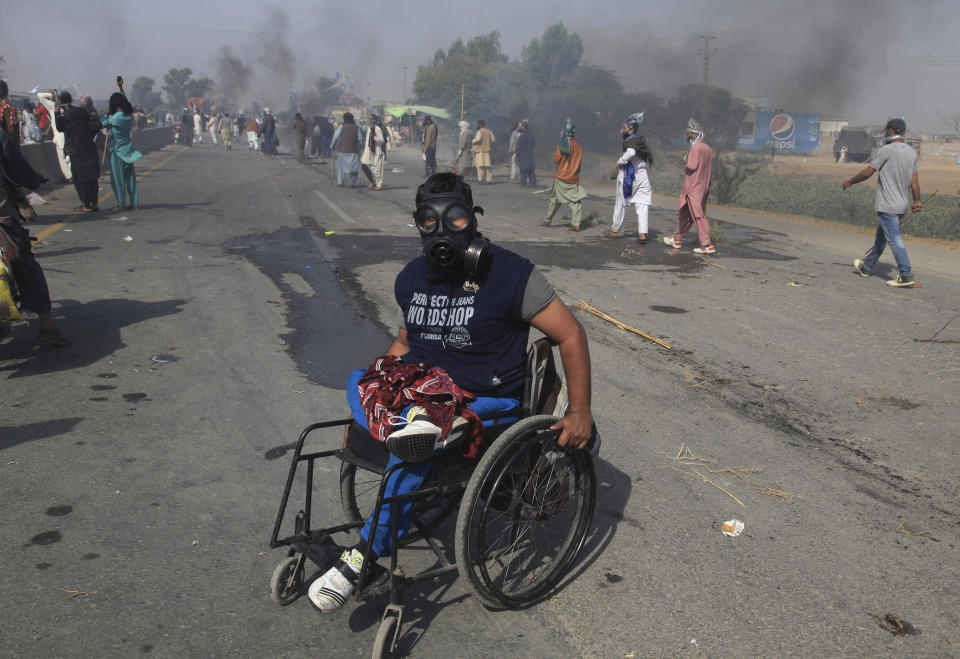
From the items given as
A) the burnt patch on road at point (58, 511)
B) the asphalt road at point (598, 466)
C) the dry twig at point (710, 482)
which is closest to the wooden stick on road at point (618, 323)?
the asphalt road at point (598, 466)

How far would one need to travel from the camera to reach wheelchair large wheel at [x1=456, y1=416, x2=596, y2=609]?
255 centimetres

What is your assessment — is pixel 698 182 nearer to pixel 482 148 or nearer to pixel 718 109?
pixel 482 148

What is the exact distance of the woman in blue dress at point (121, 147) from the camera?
12.0m

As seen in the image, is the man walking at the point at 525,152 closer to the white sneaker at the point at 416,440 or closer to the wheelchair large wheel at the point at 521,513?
the wheelchair large wheel at the point at 521,513

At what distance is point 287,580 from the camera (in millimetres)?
2762

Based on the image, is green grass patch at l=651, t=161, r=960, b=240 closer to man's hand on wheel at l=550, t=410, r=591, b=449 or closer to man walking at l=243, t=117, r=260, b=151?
man's hand on wheel at l=550, t=410, r=591, b=449

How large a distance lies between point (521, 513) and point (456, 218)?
1.16 m

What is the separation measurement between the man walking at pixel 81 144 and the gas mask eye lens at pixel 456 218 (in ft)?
37.5

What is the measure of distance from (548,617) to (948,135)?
9205 centimetres

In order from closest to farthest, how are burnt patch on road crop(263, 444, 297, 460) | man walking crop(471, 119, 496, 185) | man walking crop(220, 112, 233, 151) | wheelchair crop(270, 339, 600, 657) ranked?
wheelchair crop(270, 339, 600, 657)
burnt patch on road crop(263, 444, 297, 460)
man walking crop(471, 119, 496, 185)
man walking crop(220, 112, 233, 151)

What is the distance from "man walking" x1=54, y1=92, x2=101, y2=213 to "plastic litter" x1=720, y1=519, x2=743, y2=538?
1198 cm

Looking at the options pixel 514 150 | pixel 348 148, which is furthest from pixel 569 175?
pixel 514 150

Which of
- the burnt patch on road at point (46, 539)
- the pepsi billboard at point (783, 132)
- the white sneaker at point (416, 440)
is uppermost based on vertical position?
the pepsi billboard at point (783, 132)

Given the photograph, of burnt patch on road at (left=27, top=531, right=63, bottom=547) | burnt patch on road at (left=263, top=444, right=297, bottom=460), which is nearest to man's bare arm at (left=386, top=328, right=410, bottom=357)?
burnt patch on road at (left=263, top=444, right=297, bottom=460)
